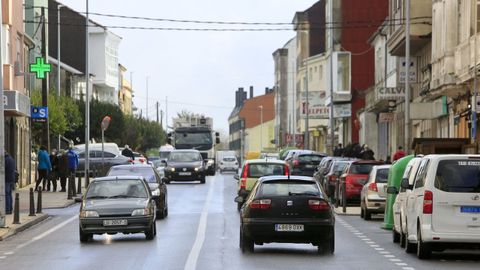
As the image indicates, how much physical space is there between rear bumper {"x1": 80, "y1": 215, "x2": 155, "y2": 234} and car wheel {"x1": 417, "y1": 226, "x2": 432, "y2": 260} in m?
6.49

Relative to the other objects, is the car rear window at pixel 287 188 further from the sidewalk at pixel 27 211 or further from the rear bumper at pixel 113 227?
the sidewalk at pixel 27 211

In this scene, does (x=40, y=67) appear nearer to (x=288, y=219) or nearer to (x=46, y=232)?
(x=46, y=232)

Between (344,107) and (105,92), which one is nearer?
(344,107)

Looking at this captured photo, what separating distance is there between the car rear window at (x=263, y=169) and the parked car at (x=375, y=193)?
3241 millimetres

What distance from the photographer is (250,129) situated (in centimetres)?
19662

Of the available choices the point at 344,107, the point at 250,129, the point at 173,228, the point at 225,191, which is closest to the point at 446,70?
the point at 225,191

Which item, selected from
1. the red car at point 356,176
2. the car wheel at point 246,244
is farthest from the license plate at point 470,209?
the red car at point 356,176

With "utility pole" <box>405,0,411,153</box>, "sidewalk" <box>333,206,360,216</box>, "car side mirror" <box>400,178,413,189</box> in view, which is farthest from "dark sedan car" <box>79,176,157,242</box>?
"utility pole" <box>405,0,411,153</box>

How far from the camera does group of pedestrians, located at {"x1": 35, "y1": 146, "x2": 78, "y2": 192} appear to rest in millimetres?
49219

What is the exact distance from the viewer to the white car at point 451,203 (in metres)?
20.6

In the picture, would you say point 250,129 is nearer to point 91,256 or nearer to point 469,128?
point 469,128

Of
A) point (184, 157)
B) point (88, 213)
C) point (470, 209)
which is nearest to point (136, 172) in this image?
point (88, 213)

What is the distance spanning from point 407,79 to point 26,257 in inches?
1134

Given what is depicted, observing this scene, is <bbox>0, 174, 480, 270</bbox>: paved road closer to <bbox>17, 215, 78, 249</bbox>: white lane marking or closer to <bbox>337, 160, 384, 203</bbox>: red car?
<bbox>17, 215, 78, 249</bbox>: white lane marking
